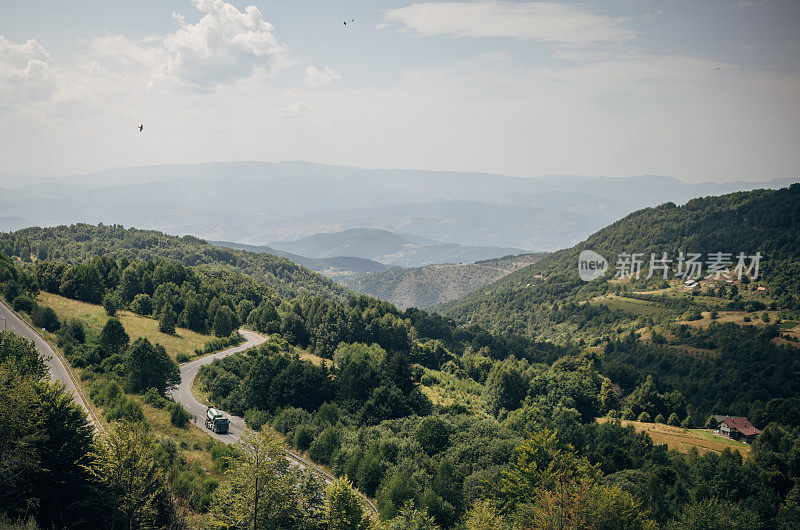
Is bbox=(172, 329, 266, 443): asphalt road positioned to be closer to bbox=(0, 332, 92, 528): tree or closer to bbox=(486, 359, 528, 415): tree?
bbox=(0, 332, 92, 528): tree

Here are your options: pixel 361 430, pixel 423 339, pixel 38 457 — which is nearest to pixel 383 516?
pixel 361 430

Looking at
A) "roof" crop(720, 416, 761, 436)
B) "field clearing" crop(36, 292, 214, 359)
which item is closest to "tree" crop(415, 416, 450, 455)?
"field clearing" crop(36, 292, 214, 359)

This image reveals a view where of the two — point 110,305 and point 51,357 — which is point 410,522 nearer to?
point 51,357

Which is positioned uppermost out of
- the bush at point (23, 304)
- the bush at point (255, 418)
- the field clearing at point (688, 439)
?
the bush at point (23, 304)

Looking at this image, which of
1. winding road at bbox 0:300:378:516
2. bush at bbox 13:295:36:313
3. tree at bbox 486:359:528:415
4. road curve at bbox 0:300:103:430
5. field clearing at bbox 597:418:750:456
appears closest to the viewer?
road curve at bbox 0:300:103:430

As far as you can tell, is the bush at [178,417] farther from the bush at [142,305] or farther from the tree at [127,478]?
the bush at [142,305]

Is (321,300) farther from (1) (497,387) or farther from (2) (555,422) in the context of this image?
(2) (555,422)

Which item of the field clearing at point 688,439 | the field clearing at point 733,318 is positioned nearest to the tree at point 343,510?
the field clearing at point 688,439
